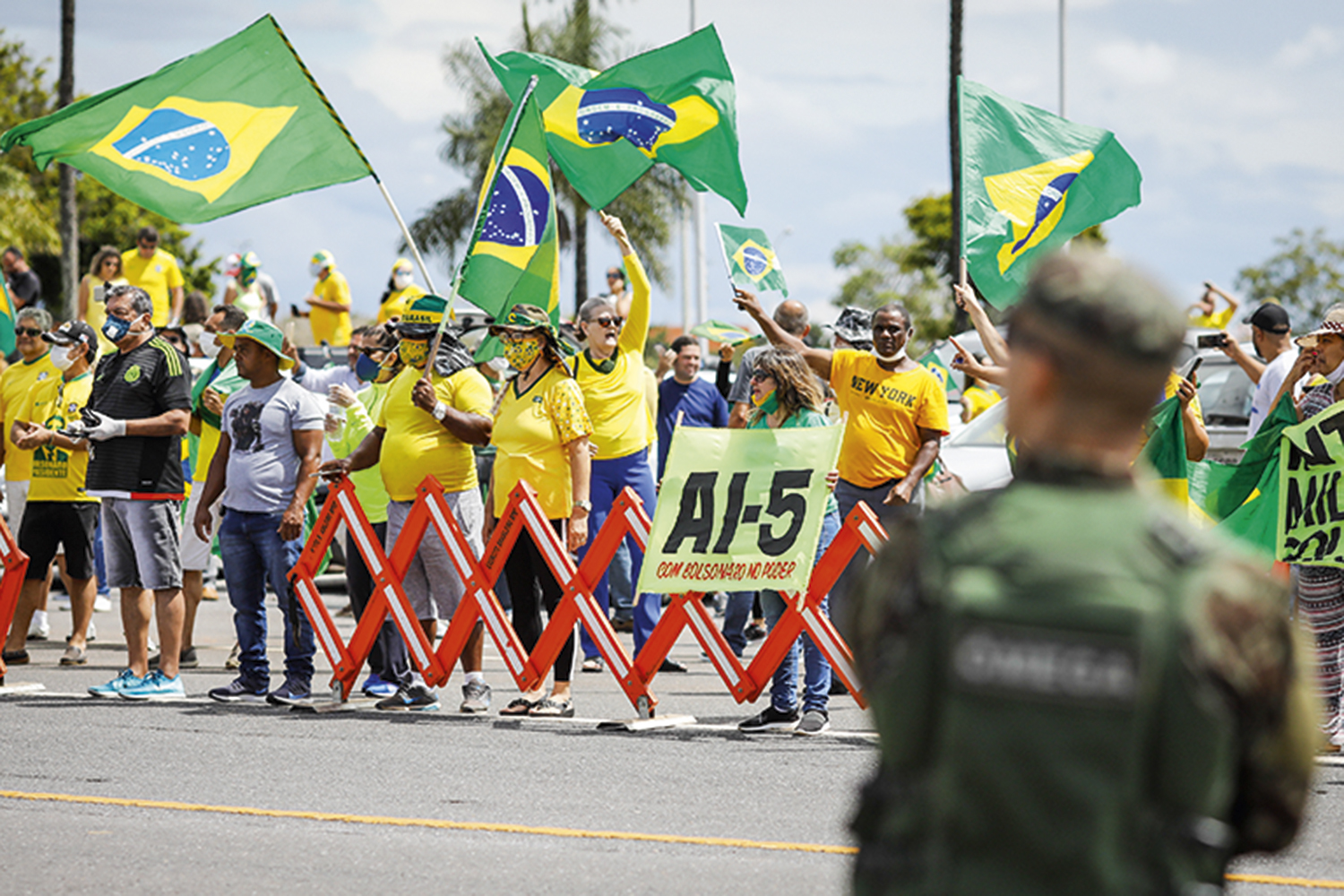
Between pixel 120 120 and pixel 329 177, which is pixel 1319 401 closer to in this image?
pixel 329 177

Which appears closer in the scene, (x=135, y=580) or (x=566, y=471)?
(x=566, y=471)

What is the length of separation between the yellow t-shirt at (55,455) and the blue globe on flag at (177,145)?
5.70 ft

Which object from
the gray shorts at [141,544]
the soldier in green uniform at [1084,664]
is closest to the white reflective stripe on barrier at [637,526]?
the gray shorts at [141,544]

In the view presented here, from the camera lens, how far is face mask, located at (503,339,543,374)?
29.2 ft

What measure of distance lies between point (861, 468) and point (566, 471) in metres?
1.71

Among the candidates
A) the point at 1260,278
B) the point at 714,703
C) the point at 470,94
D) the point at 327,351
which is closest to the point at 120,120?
the point at 714,703

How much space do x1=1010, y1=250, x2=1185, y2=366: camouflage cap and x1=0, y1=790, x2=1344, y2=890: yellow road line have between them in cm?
385

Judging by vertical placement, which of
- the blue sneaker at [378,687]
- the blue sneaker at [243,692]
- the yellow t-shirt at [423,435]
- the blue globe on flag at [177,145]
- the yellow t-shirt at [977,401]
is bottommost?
the blue sneaker at [378,687]

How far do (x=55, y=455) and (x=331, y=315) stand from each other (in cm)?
942

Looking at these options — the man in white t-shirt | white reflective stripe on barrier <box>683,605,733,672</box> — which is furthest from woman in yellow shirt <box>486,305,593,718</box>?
the man in white t-shirt

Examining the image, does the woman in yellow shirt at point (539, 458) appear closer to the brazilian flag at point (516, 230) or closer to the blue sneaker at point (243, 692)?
the brazilian flag at point (516, 230)

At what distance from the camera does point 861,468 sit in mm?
9305

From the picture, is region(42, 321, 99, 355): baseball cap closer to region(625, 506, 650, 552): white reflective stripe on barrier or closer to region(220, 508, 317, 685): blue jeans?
region(220, 508, 317, 685): blue jeans

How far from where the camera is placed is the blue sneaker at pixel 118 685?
30.7 feet
